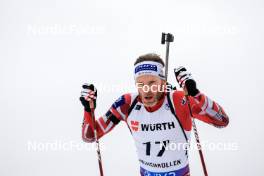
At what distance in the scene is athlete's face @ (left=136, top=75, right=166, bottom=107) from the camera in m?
2.91

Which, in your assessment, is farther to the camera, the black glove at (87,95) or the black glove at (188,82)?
the black glove at (87,95)

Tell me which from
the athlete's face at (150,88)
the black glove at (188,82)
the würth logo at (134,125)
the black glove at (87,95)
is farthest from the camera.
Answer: the black glove at (87,95)

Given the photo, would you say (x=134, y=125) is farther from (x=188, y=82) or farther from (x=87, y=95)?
(x=188, y=82)

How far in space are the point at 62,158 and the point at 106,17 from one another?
26862 millimetres

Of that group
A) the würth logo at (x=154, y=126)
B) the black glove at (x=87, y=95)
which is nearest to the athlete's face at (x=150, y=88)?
the würth logo at (x=154, y=126)

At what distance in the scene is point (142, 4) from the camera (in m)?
34.7

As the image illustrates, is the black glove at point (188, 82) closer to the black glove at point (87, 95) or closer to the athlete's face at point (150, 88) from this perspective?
the athlete's face at point (150, 88)

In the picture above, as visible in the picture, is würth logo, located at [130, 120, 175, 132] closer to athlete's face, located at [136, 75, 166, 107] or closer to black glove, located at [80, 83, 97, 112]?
athlete's face, located at [136, 75, 166, 107]

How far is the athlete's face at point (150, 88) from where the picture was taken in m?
2.91

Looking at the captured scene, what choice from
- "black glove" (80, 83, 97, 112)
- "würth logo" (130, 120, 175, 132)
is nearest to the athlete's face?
"würth logo" (130, 120, 175, 132)

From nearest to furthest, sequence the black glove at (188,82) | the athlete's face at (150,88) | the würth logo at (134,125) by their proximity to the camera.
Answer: the black glove at (188,82) < the athlete's face at (150,88) < the würth logo at (134,125)

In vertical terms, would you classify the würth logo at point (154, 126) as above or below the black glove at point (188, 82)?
below

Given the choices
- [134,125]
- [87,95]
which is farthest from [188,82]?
[87,95]

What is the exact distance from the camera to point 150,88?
2.93 m
